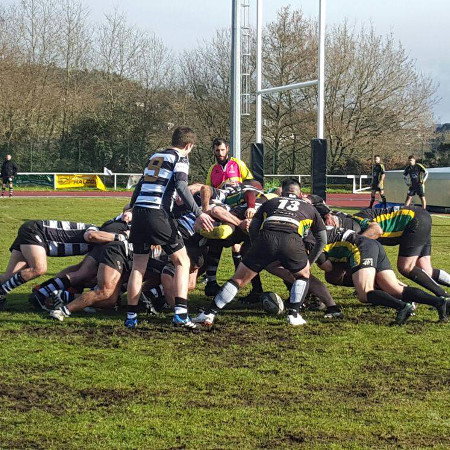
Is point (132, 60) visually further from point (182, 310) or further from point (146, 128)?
point (182, 310)

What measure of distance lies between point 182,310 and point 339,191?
114 ft

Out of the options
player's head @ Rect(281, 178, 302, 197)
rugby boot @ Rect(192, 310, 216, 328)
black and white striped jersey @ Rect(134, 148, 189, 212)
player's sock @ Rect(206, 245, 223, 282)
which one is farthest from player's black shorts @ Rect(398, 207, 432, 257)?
black and white striped jersey @ Rect(134, 148, 189, 212)

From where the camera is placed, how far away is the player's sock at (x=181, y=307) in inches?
307

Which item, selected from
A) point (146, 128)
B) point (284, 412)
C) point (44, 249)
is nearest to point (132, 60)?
point (146, 128)

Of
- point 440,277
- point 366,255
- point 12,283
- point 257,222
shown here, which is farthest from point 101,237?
point 440,277

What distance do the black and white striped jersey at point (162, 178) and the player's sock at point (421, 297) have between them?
267cm

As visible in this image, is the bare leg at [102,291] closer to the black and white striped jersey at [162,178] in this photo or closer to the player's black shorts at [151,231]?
the player's black shorts at [151,231]

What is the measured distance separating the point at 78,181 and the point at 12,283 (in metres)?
34.6

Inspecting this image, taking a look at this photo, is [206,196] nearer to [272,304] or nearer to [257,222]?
[257,222]

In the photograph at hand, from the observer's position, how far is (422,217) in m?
9.02

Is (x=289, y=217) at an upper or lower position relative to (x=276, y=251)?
upper

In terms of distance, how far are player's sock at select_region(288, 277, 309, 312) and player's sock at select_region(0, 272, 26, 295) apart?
3.04 metres

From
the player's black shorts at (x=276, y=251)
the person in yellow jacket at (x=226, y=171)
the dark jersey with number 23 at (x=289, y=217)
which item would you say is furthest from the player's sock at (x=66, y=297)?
the person in yellow jacket at (x=226, y=171)

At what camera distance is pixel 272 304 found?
28.0 ft
